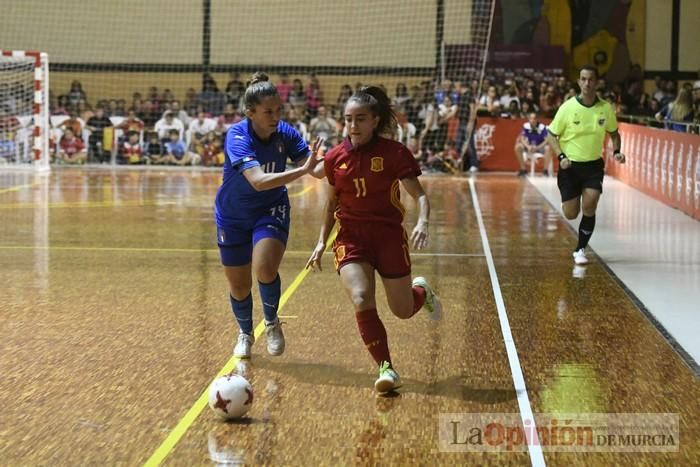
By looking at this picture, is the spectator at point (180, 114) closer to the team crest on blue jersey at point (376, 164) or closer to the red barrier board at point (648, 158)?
the red barrier board at point (648, 158)

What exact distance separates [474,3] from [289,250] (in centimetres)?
1804

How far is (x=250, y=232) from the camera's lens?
771cm

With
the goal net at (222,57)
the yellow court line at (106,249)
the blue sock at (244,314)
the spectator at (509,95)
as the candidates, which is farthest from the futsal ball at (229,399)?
the spectator at (509,95)

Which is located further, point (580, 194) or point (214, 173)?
point (214, 173)

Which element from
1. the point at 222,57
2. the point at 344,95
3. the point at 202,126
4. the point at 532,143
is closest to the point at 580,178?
the point at 532,143

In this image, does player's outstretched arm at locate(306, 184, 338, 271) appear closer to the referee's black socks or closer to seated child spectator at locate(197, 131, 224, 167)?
the referee's black socks

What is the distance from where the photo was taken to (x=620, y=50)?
3266 cm

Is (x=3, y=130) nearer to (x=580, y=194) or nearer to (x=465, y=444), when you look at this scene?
(x=580, y=194)

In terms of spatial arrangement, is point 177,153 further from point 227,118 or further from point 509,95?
point 509,95

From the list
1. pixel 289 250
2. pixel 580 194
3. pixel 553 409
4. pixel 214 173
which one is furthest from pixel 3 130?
pixel 553 409

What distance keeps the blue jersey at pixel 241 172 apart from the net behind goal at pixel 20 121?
766 inches

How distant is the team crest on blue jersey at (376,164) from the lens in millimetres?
6859

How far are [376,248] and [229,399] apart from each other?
1.41m

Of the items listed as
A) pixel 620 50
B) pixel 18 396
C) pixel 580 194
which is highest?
pixel 620 50
